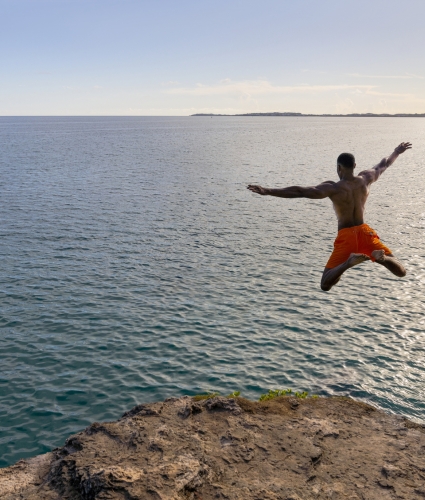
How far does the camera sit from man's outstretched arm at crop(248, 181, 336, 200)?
34.6ft

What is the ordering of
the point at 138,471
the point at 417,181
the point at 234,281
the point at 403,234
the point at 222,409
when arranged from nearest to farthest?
the point at 138,471 → the point at 222,409 → the point at 234,281 → the point at 403,234 → the point at 417,181

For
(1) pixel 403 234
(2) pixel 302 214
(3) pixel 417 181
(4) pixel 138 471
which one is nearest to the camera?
(4) pixel 138 471

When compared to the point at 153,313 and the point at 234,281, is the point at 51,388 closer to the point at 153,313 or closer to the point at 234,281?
the point at 153,313

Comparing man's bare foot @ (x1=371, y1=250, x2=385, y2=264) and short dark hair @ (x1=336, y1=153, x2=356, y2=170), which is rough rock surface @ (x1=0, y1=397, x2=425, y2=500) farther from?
short dark hair @ (x1=336, y1=153, x2=356, y2=170)

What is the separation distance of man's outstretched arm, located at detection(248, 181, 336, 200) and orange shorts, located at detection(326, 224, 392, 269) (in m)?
1.25

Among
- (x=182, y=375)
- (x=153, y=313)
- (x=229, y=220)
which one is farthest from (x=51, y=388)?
(x=229, y=220)

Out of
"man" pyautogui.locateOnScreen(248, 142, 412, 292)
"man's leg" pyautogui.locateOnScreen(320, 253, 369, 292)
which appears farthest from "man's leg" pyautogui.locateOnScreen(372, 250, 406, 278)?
"man's leg" pyautogui.locateOnScreen(320, 253, 369, 292)

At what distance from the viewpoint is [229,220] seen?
5038cm

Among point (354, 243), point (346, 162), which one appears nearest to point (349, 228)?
point (354, 243)

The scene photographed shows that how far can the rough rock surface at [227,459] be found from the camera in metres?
10.6

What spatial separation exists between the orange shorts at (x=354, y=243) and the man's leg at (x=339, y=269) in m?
0.38

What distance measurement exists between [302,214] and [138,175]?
3889cm

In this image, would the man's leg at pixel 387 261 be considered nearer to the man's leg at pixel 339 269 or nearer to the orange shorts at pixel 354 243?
the man's leg at pixel 339 269

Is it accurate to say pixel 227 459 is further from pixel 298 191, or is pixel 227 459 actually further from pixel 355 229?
pixel 355 229
